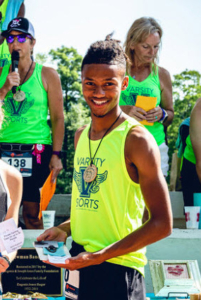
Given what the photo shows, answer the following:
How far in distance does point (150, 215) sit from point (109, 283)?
33 cm

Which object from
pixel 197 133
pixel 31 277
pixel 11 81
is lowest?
pixel 31 277

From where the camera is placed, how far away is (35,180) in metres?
4.15

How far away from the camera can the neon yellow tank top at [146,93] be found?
418 centimetres

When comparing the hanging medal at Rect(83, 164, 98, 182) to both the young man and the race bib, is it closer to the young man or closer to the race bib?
the young man

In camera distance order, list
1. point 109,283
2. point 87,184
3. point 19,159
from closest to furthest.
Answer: point 109,283
point 87,184
point 19,159

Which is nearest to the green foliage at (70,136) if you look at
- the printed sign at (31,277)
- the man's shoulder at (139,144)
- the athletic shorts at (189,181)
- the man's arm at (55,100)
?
the athletic shorts at (189,181)

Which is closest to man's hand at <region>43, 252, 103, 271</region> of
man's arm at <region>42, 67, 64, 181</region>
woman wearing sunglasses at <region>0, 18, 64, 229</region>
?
woman wearing sunglasses at <region>0, 18, 64, 229</region>

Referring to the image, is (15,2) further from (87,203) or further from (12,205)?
(87,203)

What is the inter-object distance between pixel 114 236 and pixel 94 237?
85mm

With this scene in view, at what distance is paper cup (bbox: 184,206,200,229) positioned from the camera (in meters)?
4.17

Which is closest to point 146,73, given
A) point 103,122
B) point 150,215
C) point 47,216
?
point 47,216

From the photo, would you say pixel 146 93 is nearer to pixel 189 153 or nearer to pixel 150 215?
pixel 189 153

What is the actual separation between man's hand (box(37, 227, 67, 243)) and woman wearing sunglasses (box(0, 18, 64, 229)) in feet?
6.30

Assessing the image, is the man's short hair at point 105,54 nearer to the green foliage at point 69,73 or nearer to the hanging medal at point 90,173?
the hanging medal at point 90,173
